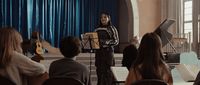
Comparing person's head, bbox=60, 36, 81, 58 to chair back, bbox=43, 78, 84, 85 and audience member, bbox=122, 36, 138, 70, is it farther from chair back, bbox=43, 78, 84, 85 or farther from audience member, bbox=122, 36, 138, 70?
audience member, bbox=122, 36, 138, 70

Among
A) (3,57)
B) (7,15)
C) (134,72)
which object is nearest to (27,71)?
(3,57)

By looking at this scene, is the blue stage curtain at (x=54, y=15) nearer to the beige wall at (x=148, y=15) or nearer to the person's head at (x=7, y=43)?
the beige wall at (x=148, y=15)

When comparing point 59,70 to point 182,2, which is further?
point 182,2

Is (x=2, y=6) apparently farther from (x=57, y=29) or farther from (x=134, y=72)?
(x=134, y=72)

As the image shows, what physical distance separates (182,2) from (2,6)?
5302 mm

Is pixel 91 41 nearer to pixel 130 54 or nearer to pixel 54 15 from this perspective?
pixel 130 54

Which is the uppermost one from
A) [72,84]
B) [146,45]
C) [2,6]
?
[2,6]

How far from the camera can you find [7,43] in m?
3.24

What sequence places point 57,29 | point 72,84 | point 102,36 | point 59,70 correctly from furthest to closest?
point 57,29 → point 102,36 → point 59,70 → point 72,84

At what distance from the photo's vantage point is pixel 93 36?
23.4ft

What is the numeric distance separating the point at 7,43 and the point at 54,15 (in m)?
9.40

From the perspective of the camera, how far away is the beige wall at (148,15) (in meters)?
12.3

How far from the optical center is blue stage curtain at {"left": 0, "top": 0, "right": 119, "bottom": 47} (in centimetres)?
1190

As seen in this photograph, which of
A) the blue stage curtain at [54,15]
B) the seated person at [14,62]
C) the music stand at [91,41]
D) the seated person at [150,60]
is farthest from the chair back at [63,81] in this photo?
the blue stage curtain at [54,15]
